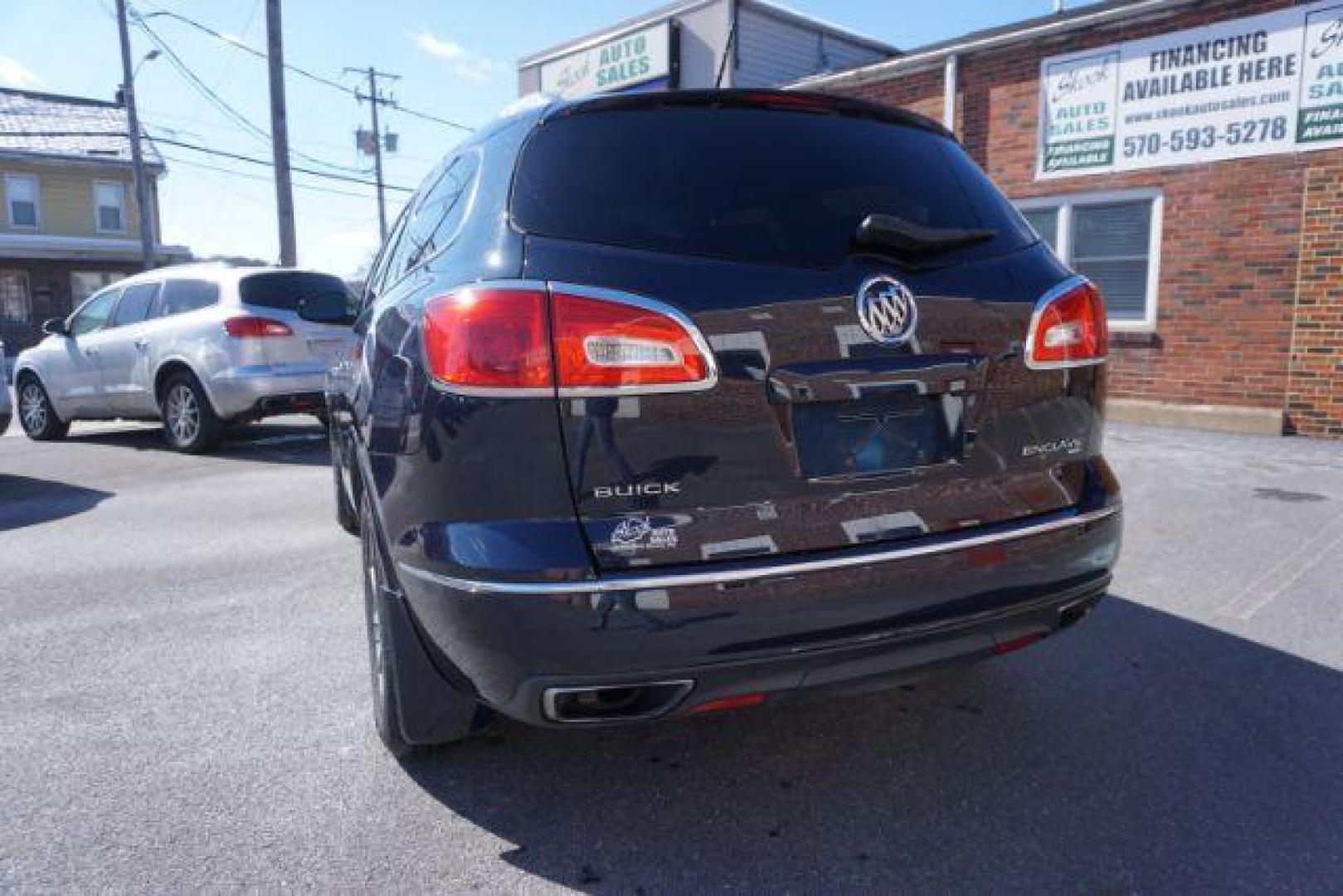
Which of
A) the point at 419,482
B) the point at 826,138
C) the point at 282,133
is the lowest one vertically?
the point at 419,482

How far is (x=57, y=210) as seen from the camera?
1162 inches

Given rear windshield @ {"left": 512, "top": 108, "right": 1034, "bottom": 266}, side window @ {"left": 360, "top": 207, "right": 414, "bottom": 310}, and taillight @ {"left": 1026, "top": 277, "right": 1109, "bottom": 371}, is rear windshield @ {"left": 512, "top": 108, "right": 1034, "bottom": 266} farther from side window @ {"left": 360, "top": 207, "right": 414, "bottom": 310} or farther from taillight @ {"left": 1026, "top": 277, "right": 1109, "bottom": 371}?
side window @ {"left": 360, "top": 207, "right": 414, "bottom": 310}

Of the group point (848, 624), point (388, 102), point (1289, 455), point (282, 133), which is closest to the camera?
point (848, 624)

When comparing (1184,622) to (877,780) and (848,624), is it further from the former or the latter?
(848,624)

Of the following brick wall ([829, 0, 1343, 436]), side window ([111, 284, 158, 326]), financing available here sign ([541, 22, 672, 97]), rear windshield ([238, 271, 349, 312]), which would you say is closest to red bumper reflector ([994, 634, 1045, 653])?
rear windshield ([238, 271, 349, 312])

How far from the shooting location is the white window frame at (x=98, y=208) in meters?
30.1

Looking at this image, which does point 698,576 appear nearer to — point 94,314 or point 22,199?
point 94,314

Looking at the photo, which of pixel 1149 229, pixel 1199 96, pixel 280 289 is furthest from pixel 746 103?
pixel 1149 229

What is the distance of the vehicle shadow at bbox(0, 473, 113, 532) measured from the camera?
19.7ft

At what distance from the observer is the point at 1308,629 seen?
3602mm

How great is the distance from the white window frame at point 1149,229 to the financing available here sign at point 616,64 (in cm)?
706

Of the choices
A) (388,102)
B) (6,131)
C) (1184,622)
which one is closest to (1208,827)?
(1184,622)

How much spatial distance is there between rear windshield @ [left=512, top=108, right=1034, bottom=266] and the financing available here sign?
13464mm

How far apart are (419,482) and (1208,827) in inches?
79.5
